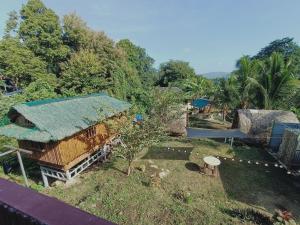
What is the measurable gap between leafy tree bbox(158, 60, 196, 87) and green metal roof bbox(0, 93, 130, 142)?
32.7 metres

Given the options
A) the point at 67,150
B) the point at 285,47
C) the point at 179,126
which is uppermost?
the point at 285,47

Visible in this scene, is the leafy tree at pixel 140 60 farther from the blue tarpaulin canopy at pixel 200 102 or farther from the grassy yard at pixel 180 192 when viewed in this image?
the grassy yard at pixel 180 192

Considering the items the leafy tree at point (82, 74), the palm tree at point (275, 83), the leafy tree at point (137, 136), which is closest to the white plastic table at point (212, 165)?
the leafy tree at point (137, 136)

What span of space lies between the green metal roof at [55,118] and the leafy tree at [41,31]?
41.2ft

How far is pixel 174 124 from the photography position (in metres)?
18.3

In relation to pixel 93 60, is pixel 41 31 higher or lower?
higher

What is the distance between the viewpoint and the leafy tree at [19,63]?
67.5ft

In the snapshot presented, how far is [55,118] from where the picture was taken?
1120cm

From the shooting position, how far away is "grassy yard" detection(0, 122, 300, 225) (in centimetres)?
907

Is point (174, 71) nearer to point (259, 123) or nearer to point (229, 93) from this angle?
point (229, 93)

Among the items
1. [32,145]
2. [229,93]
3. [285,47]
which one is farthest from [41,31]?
[285,47]

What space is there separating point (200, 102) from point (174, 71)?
1659 cm

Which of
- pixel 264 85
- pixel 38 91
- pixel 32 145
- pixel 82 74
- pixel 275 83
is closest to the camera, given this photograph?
pixel 32 145

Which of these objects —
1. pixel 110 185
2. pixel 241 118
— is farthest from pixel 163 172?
pixel 241 118
